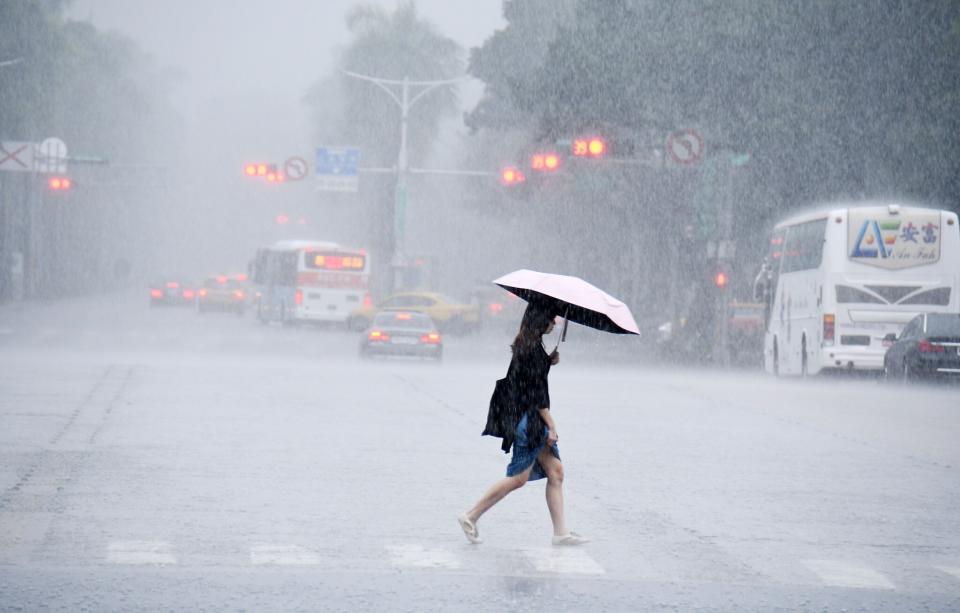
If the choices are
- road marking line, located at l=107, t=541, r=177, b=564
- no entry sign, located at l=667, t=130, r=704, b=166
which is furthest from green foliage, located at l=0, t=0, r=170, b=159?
road marking line, located at l=107, t=541, r=177, b=564

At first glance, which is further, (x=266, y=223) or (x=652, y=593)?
(x=266, y=223)

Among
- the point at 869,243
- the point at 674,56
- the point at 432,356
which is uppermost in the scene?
the point at 674,56

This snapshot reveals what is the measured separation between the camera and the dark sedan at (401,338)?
1496 inches

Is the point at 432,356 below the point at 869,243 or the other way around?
below

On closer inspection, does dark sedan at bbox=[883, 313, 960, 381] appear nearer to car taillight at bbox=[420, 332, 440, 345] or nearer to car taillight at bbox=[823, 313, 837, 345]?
car taillight at bbox=[823, 313, 837, 345]

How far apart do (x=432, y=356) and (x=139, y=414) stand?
742 inches

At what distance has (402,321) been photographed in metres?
38.4

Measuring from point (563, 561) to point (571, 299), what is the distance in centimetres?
154

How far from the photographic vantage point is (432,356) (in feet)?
125

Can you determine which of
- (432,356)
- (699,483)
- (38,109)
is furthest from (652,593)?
(38,109)

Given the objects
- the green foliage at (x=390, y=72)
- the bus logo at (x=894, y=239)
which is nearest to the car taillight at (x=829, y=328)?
the bus logo at (x=894, y=239)

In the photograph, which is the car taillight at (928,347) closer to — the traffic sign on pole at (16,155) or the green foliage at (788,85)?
the green foliage at (788,85)

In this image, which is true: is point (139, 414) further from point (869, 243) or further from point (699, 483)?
point (869, 243)

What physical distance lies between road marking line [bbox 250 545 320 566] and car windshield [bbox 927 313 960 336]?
76.1 feet
